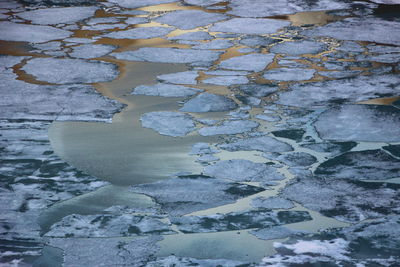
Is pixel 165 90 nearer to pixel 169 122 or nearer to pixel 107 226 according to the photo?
pixel 169 122

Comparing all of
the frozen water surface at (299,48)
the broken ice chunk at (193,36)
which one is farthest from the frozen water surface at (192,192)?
the broken ice chunk at (193,36)

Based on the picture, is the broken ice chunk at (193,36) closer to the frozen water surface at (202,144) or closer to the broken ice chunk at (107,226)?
the frozen water surface at (202,144)

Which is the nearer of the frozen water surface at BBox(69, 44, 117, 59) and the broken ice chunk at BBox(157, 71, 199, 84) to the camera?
the broken ice chunk at BBox(157, 71, 199, 84)

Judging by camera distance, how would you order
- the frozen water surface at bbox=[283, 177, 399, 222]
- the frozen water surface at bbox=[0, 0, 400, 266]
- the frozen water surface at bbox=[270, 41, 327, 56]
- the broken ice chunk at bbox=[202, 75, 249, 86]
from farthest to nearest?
the frozen water surface at bbox=[270, 41, 327, 56] < the broken ice chunk at bbox=[202, 75, 249, 86] < the frozen water surface at bbox=[283, 177, 399, 222] < the frozen water surface at bbox=[0, 0, 400, 266]

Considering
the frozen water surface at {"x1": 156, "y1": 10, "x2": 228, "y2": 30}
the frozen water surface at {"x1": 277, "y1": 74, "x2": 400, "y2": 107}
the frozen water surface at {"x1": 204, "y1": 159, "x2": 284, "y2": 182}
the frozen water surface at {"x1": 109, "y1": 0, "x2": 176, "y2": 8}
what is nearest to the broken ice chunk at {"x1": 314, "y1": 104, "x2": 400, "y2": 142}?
the frozen water surface at {"x1": 277, "y1": 74, "x2": 400, "y2": 107}

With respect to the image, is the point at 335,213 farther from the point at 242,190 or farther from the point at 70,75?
the point at 70,75

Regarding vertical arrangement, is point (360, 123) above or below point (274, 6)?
below

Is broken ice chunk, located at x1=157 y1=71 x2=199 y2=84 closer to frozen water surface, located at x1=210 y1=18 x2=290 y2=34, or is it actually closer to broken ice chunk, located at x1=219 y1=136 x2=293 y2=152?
broken ice chunk, located at x1=219 y1=136 x2=293 y2=152

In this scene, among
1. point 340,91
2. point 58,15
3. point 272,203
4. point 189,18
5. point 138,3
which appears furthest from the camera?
point 138,3

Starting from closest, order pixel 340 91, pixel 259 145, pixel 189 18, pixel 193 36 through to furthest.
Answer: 1. pixel 259 145
2. pixel 340 91
3. pixel 193 36
4. pixel 189 18

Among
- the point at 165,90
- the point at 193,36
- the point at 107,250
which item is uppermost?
the point at 193,36

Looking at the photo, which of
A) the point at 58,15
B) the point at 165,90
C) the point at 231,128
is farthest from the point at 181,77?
the point at 58,15

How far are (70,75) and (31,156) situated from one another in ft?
4.12

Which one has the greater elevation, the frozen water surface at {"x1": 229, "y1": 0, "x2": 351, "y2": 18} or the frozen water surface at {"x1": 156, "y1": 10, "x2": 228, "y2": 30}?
the frozen water surface at {"x1": 229, "y1": 0, "x2": 351, "y2": 18}
